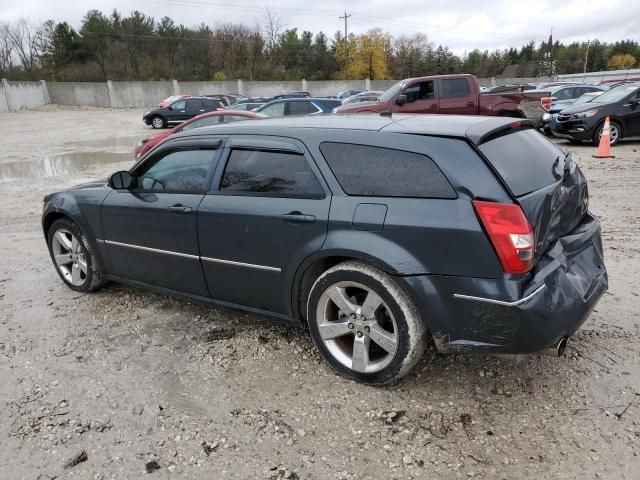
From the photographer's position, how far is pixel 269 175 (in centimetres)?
335

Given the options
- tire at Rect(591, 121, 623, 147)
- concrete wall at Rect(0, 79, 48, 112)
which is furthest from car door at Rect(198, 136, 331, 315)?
concrete wall at Rect(0, 79, 48, 112)

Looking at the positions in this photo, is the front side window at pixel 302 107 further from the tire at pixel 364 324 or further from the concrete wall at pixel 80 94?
the concrete wall at pixel 80 94

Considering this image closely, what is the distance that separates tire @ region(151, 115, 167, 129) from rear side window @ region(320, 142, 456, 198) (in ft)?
81.6

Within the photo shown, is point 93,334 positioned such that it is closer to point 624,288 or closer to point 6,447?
point 6,447

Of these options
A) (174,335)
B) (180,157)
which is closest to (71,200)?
(180,157)

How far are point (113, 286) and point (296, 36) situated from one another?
79.3m

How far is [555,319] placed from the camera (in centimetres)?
261

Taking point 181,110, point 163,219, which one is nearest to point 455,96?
point 163,219

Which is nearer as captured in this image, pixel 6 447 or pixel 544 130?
pixel 6 447

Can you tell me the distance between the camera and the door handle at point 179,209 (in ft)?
11.9

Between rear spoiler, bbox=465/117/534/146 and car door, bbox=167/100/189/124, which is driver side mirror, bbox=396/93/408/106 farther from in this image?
car door, bbox=167/100/189/124

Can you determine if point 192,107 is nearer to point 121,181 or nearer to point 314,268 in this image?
point 121,181

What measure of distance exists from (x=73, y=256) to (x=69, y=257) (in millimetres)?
102

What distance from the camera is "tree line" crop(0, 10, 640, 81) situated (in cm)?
6144
